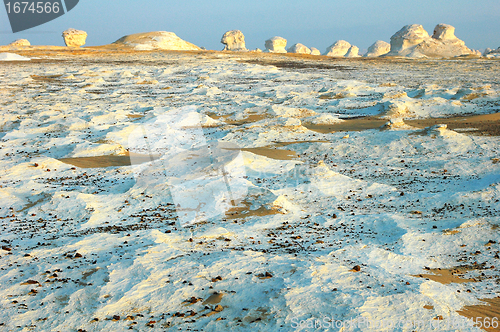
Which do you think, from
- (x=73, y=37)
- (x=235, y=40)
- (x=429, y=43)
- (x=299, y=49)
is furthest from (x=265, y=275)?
(x=299, y=49)

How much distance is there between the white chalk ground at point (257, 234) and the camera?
2.65m

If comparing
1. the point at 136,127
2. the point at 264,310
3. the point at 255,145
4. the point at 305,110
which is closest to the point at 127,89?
the point at 136,127

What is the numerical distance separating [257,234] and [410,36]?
4293 centimetres

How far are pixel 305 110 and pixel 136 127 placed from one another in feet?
16.2

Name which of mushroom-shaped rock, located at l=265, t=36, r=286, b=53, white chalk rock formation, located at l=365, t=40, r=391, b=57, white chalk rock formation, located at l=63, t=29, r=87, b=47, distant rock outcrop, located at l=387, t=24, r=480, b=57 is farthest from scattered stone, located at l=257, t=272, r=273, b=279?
white chalk rock formation, located at l=365, t=40, r=391, b=57

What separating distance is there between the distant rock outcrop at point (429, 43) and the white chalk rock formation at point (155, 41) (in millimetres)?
23858

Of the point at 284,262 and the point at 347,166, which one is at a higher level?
the point at 284,262

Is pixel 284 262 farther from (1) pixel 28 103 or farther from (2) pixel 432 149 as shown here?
(1) pixel 28 103

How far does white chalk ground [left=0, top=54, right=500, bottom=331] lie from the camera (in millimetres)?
2652

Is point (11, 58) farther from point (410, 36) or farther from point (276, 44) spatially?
point (276, 44)

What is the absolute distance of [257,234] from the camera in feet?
13.3

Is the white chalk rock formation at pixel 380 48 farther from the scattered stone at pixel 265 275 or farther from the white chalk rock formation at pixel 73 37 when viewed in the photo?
the scattered stone at pixel 265 275

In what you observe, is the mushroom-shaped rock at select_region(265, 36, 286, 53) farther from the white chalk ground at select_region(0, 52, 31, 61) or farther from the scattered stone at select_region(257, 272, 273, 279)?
the scattered stone at select_region(257, 272, 273, 279)

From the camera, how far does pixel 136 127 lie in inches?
364
